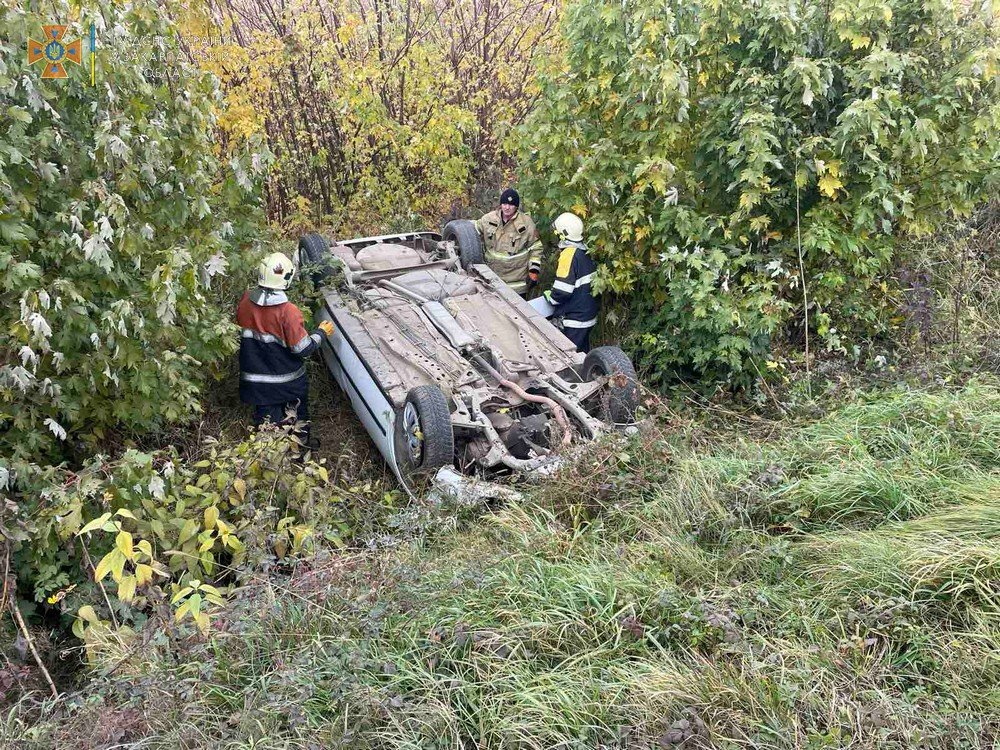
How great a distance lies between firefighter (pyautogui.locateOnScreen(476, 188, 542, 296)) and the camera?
7371 mm

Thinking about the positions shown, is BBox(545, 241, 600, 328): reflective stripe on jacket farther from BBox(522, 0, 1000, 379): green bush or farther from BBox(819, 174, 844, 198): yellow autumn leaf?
BBox(819, 174, 844, 198): yellow autumn leaf

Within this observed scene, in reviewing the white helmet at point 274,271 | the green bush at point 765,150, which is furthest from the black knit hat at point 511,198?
the white helmet at point 274,271

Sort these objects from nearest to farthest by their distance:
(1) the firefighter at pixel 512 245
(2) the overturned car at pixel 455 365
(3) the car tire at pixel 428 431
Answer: (3) the car tire at pixel 428 431, (2) the overturned car at pixel 455 365, (1) the firefighter at pixel 512 245

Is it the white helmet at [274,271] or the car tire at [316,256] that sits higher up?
the white helmet at [274,271]

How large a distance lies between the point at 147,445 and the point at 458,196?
5.67 meters

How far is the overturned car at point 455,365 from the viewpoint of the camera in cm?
498

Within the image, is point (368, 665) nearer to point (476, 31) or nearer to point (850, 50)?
point (850, 50)

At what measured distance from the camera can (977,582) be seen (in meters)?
2.99

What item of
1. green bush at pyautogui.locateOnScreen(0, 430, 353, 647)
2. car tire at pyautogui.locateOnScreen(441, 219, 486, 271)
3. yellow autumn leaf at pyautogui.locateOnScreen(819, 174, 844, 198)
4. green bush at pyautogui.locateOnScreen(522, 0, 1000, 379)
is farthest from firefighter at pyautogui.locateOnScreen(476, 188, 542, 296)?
green bush at pyautogui.locateOnScreen(0, 430, 353, 647)

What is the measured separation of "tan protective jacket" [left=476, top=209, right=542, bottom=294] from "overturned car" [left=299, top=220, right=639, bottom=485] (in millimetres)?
246

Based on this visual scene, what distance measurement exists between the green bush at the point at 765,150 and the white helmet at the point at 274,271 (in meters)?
2.72

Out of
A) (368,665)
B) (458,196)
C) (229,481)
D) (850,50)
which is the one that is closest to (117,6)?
(229,481)

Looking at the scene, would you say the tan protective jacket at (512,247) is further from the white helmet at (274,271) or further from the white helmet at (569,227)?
the white helmet at (274,271)

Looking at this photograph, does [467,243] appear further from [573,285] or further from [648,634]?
[648,634]
